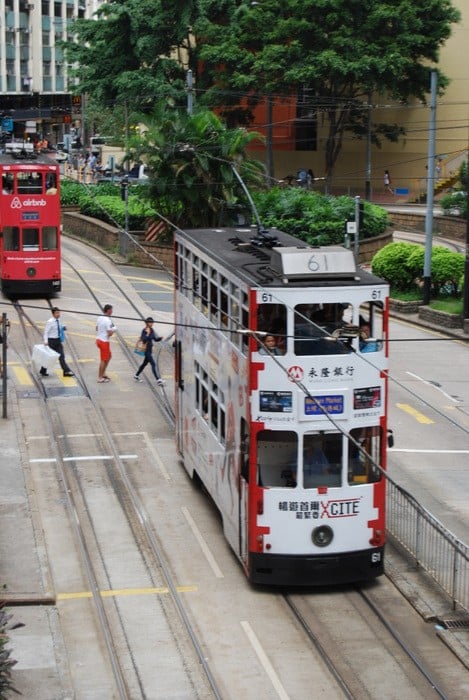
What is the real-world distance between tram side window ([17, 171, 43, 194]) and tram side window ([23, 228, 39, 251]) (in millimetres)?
1162

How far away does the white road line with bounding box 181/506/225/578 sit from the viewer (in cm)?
1804

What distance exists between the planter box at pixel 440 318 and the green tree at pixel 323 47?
757 inches

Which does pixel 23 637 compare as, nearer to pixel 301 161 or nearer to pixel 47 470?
pixel 47 470

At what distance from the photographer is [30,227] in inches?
1563

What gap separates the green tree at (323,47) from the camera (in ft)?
181

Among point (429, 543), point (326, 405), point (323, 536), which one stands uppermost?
point (326, 405)

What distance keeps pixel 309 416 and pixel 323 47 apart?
42472 mm

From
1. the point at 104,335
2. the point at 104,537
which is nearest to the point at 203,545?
the point at 104,537

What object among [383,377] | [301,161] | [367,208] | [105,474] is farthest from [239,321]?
[301,161]

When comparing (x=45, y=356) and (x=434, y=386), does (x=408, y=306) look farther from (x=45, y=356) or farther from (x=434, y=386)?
(x=45, y=356)

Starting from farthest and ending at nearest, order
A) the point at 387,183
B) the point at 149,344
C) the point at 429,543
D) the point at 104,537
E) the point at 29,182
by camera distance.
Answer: the point at 387,183 → the point at 29,182 → the point at 149,344 → the point at 104,537 → the point at 429,543

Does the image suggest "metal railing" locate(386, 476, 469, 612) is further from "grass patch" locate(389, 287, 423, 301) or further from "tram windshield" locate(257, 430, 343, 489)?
"grass patch" locate(389, 287, 423, 301)

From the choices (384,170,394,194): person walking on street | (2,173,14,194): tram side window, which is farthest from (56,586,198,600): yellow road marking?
(384,170,394,194): person walking on street

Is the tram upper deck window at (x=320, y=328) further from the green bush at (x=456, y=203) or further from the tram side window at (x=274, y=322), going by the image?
the green bush at (x=456, y=203)
